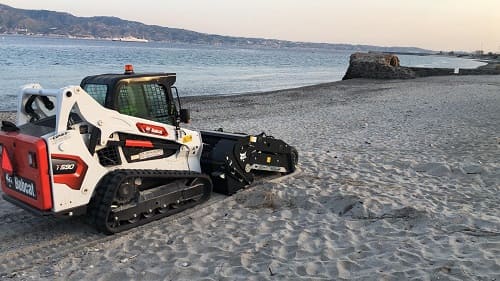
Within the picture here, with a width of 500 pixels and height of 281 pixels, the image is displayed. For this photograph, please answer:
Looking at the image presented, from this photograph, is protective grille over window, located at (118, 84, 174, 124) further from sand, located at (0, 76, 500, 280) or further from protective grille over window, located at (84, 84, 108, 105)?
sand, located at (0, 76, 500, 280)

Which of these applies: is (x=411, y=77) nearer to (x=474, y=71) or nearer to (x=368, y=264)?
(x=474, y=71)

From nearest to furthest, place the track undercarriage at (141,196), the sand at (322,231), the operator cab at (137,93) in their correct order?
the sand at (322,231) < the track undercarriage at (141,196) < the operator cab at (137,93)

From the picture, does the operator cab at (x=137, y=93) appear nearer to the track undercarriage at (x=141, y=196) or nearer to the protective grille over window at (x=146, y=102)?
the protective grille over window at (x=146, y=102)

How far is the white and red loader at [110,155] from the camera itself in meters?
5.66

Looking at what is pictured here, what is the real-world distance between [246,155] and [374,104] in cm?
1540

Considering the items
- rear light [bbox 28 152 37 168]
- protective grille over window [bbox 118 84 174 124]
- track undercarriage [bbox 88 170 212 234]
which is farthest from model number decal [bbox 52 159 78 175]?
protective grille over window [bbox 118 84 174 124]

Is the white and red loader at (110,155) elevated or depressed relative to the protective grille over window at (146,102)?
depressed

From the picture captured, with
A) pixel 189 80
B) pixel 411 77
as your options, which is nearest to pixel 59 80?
pixel 189 80

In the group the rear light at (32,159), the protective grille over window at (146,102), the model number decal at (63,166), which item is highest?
the protective grille over window at (146,102)

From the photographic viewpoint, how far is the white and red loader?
5.66 m

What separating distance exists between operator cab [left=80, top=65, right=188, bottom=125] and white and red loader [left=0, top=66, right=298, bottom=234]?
1 cm

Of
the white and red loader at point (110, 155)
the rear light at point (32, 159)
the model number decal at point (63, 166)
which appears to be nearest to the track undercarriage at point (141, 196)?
the white and red loader at point (110, 155)

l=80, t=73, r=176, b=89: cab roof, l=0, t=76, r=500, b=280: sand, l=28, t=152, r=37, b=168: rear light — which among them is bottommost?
l=0, t=76, r=500, b=280: sand

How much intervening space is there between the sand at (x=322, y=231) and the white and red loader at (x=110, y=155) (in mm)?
355
